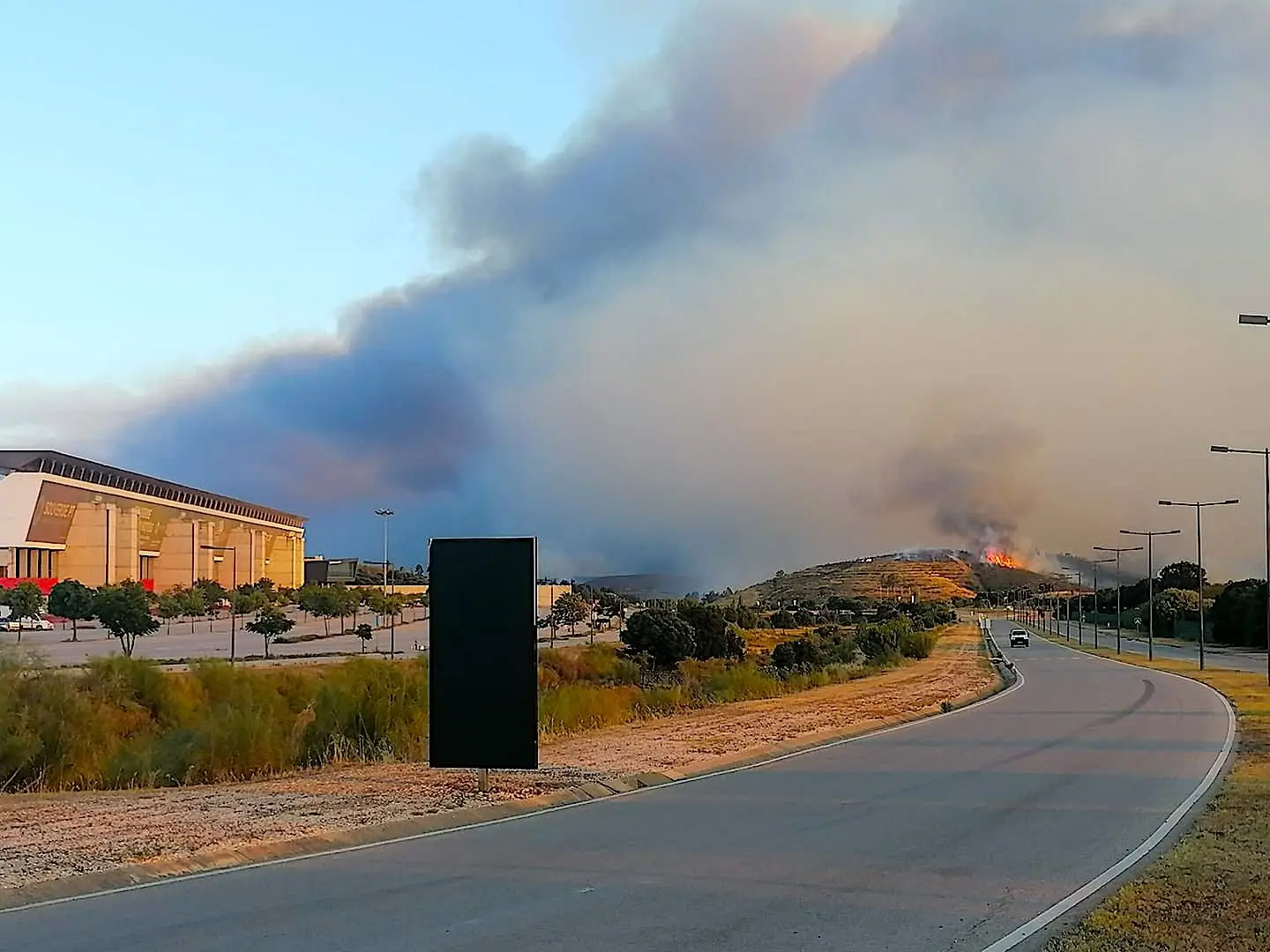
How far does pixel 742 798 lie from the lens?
1722cm

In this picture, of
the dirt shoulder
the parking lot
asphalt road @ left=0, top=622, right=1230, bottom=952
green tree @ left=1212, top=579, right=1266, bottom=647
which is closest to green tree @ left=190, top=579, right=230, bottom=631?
the parking lot

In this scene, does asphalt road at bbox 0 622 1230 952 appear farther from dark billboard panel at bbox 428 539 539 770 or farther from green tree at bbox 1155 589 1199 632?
green tree at bbox 1155 589 1199 632

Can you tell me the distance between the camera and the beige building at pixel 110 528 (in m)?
98.9

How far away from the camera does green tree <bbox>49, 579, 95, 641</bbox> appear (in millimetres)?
73250

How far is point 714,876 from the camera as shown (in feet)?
37.5

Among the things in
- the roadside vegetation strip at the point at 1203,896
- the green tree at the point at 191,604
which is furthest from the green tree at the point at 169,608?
the roadside vegetation strip at the point at 1203,896

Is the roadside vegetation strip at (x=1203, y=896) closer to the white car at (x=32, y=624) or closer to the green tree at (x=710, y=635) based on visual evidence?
the green tree at (x=710, y=635)

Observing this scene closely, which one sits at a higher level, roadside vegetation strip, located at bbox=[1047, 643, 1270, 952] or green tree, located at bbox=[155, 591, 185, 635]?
roadside vegetation strip, located at bbox=[1047, 643, 1270, 952]

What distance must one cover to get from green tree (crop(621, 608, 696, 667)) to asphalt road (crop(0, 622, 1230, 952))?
3192 cm

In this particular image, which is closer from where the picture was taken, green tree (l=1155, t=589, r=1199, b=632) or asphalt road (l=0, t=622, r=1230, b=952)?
asphalt road (l=0, t=622, r=1230, b=952)

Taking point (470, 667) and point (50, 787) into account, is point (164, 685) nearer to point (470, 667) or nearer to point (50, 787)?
point (50, 787)

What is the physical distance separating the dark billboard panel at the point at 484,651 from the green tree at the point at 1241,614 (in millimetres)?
85125

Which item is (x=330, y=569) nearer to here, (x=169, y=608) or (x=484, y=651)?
(x=169, y=608)

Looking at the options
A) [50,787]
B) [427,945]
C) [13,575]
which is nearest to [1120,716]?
[50,787]
